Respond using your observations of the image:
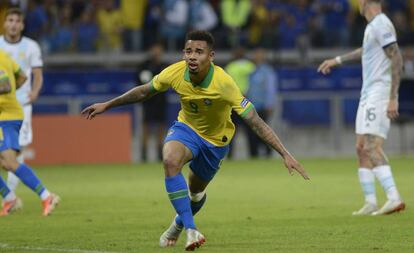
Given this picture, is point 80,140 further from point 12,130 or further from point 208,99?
point 208,99

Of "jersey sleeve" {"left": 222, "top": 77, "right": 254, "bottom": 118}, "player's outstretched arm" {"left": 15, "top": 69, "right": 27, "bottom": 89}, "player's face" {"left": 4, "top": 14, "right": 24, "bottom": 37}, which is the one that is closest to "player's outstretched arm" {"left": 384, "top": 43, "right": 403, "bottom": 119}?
"jersey sleeve" {"left": 222, "top": 77, "right": 254, "bottom": 118}

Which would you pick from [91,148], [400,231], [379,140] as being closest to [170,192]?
[400,231]

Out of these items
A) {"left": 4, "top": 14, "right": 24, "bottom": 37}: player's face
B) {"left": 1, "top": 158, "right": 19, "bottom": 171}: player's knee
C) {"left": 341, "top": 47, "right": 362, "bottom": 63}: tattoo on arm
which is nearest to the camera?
{"left": 1, "top": 158, "right": 19, "bottom": 171}: player's knee

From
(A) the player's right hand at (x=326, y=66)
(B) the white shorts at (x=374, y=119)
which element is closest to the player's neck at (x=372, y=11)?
(A) the player's right hand at (x=326, y=66)

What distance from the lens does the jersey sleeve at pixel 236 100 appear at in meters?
10.0

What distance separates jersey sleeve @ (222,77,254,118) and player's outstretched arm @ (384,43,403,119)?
3.18 metres

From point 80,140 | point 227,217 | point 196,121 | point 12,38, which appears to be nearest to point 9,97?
point 12,38

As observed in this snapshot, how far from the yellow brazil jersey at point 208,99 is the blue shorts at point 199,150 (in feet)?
0.21

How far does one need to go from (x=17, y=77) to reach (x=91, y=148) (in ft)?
38.6

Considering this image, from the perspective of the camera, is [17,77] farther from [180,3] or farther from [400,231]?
[180,3]

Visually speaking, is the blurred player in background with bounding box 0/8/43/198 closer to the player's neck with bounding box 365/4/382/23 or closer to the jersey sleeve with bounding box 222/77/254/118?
the player's neck with bounding box 365/4/382/23

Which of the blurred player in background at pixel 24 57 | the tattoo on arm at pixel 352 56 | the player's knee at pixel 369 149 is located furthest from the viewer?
the blurred player in background at pixel 24 57

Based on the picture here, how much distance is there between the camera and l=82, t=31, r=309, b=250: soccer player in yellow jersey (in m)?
9.94

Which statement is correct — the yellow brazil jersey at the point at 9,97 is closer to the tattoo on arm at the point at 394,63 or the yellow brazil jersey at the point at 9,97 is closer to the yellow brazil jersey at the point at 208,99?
the yellow brazil jersey at the point at 208,99
